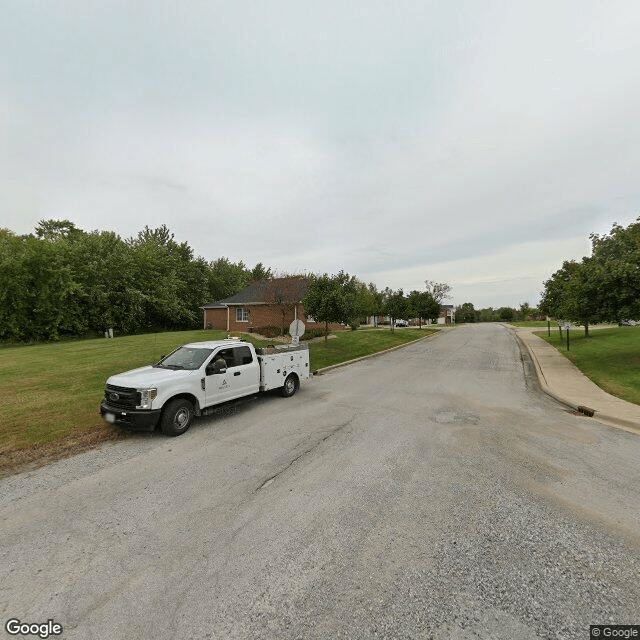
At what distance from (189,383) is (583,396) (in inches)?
449

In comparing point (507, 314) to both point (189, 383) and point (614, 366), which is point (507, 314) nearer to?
point (614, 366)

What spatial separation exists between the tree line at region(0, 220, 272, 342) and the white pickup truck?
89.7ft

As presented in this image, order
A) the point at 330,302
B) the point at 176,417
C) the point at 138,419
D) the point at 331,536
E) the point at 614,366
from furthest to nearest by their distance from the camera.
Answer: the point at 330,302, the point at 614,366, the point at 176,417, the point at 138,419, the point at 331,536

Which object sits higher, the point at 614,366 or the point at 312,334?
the point at 312,334

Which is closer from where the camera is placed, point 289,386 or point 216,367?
point 216,367

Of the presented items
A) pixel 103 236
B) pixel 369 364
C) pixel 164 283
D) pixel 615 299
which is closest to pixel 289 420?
pixel 369 364

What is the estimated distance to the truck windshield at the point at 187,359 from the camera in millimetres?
7855

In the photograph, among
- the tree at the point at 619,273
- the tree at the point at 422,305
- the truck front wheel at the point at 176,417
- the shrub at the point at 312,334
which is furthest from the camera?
the tree at the point at 422,305

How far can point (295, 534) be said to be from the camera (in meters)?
3.72

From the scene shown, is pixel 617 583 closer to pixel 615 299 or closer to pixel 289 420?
pixel 289 420

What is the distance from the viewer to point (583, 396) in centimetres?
984

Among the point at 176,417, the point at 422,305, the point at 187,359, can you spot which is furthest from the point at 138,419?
the point at 422,305

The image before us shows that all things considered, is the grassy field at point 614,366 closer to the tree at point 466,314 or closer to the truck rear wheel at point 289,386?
the truck rear wheel at point 289,386

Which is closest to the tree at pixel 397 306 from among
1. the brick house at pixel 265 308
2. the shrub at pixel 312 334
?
the brick house at pixel 265 308
